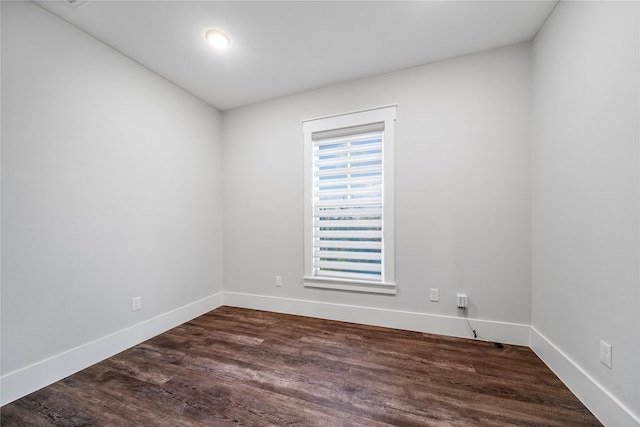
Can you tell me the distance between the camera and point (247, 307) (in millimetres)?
3168

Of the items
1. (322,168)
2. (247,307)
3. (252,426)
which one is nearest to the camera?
(252,426)

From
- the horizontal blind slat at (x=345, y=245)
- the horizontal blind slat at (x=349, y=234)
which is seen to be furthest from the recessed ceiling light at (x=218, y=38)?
the horizontal blind slat at (x=345, y=245)

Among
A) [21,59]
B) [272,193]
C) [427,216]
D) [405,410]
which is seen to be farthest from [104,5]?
[405,410]

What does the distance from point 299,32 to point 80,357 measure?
3070mm

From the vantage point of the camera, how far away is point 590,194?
1422 millimetres

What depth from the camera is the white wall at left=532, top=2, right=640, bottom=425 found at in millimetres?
1180

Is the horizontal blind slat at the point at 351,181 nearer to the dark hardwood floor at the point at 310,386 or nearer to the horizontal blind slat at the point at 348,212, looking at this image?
the horizontal blind slat at the point at 348,212

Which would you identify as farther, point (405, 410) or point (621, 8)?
point (405, 410)

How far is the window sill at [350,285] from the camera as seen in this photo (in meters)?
2.52

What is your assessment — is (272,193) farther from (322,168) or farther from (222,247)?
(222,247)

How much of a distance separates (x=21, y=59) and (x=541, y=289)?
410cm

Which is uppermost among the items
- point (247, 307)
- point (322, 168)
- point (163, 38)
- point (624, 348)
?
point (163, 38)

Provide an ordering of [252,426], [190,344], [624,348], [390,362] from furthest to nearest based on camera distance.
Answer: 1. [190,344]
2. [390,362]
3. [252,426]
4. [624,348]

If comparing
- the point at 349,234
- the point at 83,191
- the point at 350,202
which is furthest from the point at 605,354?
the point at 83,191
